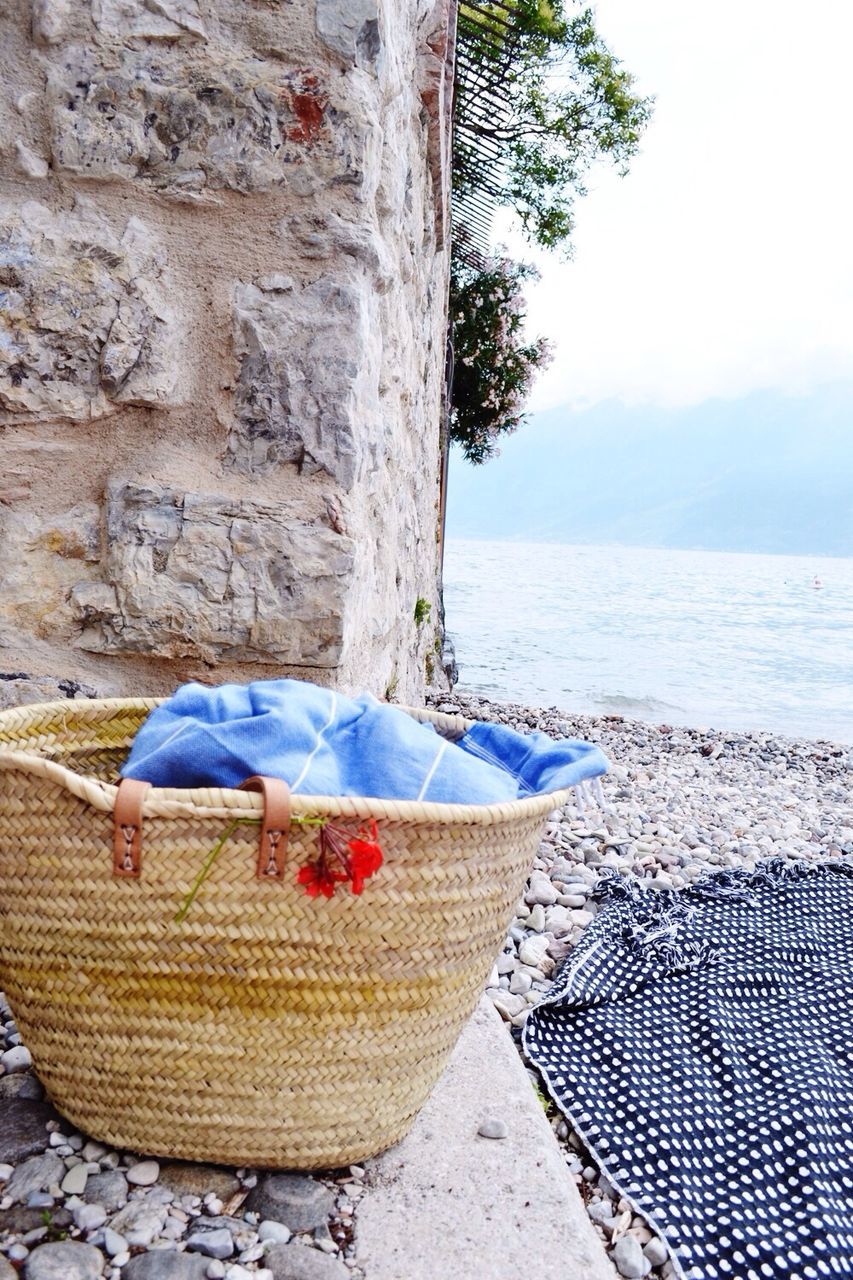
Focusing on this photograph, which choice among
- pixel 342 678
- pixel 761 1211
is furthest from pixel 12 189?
pixel 761 1211

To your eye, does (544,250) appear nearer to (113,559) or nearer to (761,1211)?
(113,559)

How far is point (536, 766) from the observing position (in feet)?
4.10

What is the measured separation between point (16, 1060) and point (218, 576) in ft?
2.49

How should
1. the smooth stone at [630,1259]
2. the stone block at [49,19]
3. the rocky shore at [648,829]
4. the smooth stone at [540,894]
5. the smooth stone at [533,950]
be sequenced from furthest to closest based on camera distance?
the smooth stone at [540,894]
the smooth stone at [533,950]
the stone block at [49,19]
the rocky shore at [648,829]
the smooth stone at [630,1259]

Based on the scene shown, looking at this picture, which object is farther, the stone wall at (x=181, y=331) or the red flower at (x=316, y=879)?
the stone wall at (x=181, y=331)

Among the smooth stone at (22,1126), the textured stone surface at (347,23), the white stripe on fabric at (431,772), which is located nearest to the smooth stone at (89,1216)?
the smooth stone at (22,1126)

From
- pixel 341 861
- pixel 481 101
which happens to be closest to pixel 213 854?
pixel 341 861

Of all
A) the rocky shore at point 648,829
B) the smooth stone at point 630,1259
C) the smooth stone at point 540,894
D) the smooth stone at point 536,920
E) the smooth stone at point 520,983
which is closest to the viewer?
the smooth stone at point 630,1259

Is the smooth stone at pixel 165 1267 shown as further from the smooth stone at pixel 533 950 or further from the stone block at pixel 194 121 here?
the stone block at pixel 194 121

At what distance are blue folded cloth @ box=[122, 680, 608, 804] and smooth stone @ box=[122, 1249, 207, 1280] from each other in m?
0.47

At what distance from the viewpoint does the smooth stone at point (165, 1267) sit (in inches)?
35.9

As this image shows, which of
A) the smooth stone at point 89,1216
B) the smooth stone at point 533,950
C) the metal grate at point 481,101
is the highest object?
the metal grate at point 481,101

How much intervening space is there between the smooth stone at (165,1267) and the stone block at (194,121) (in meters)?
1.49

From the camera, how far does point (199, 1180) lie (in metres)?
1.08
